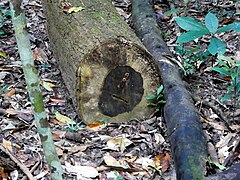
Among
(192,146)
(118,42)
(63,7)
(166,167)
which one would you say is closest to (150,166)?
(166,167)

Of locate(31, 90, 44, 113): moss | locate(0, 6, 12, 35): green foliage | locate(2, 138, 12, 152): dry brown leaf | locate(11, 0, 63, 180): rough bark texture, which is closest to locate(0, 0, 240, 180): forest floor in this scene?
locate(2, 138, 12, 152): dry brown leaf

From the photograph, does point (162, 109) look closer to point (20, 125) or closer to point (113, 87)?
point (113, 87)

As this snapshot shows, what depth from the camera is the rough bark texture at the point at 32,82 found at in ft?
5.98

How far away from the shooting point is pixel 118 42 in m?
3.42

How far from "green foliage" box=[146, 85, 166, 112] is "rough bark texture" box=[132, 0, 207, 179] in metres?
0.05

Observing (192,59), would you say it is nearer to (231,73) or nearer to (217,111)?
(217,111)

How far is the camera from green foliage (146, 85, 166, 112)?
11.6ft

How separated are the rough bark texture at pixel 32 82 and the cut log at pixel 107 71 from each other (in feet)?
4.59

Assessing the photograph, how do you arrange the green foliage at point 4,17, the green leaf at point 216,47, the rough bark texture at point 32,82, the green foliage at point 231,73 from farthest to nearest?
the green foliage at point 4,17, the green foliage at point 231,73, the green leaf at point 216,47, the rough bark texture at point 32,82

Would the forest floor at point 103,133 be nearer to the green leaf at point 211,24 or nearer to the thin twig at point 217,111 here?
the thin twig at point 217,111

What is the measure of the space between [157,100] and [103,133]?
0.55 m

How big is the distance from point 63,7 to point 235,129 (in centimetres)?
192

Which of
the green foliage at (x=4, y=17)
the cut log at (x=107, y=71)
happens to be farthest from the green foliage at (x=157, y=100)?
the green foliage at (x=4, y=17)

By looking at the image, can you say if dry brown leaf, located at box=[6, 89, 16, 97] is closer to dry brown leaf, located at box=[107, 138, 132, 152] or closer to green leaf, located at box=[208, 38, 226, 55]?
dry brown leaf, located at box=[107, 138, 132, 152]
